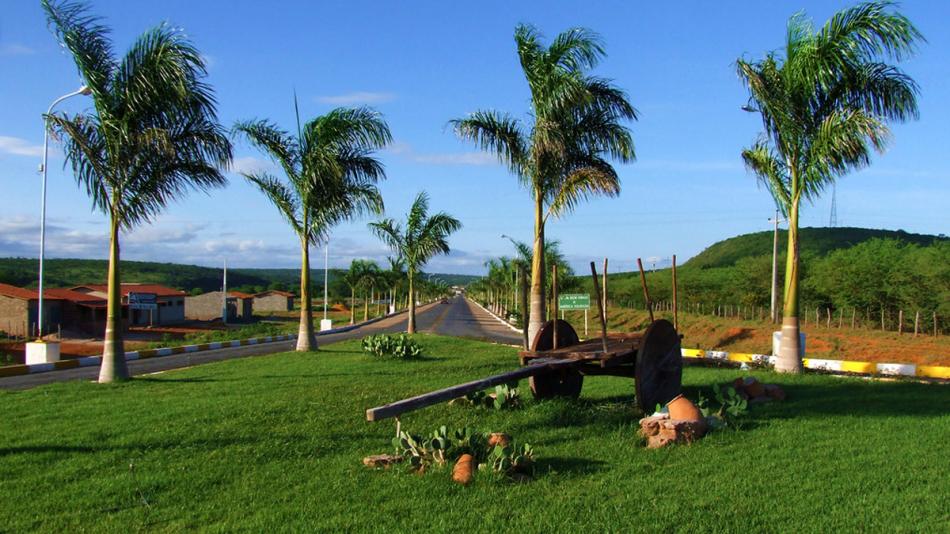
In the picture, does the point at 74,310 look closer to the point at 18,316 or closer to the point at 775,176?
the point at 18,316

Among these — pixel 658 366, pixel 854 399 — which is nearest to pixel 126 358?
pixel 658 366

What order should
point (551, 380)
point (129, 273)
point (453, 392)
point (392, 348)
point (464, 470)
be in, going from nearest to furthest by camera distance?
point (464, 470), point (453, 392), point (551, 380), point (392, 348), point (129, 273)

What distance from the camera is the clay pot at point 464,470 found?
549 cm

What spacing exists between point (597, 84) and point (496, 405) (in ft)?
26.0

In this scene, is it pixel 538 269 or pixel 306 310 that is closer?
pixel 538 269

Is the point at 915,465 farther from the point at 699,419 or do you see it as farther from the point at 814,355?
the point at 814,355

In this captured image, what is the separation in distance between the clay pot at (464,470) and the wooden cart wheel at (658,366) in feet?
9.92

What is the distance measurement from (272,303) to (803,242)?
229ft

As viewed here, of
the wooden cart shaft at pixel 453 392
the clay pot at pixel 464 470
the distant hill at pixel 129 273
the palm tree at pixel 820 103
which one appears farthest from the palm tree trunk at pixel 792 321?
the distant hill at pixel 129 273

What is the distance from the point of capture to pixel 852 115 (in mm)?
11383

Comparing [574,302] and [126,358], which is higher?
[574,302]

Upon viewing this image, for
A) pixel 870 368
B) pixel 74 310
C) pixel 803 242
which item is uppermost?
pixel 803 242

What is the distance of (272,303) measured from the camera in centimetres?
8838

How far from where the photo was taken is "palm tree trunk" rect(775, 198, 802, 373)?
12562 millimetres
